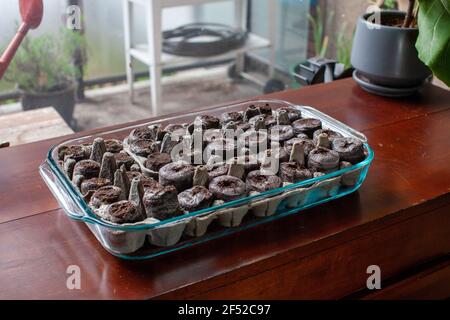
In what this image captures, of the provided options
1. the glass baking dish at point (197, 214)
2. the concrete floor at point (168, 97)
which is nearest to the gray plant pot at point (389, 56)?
the glass baking dish at point (197, 214)

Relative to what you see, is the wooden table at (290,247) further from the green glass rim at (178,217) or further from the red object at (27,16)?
the red object at (27,16)

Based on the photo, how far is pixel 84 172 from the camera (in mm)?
1009

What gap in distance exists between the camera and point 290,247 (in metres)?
0.94

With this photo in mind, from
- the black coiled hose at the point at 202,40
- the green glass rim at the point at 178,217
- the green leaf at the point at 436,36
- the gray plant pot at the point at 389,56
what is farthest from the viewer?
the black coiled hose at the point at 202,40

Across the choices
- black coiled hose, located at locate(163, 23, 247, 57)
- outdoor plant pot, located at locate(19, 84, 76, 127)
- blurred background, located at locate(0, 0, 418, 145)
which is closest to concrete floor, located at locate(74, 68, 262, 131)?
blurred background, located at locate(0, 0, 418, 145)

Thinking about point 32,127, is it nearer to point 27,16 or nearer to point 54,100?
point 27,16

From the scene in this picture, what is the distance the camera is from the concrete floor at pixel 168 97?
3139 millimetres

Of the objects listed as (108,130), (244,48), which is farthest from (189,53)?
(108,130)

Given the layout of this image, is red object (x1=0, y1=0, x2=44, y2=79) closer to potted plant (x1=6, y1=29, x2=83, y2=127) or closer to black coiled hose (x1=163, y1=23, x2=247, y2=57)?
potted plant (x1=6, y1=29, x2=83, y2=127)

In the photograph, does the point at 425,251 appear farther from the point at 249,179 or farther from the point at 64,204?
the point at 64,204

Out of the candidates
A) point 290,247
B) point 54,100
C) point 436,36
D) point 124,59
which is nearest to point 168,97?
A: point 124,59

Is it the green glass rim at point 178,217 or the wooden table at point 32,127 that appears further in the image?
the wooden table at point 32,127

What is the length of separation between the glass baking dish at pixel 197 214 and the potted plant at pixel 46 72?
1840 mm
